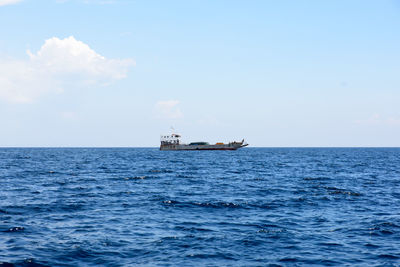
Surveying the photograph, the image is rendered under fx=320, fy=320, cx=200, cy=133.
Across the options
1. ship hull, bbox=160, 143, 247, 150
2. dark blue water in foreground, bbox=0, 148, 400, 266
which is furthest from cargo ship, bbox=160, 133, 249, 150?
dark blue water in foreground, bbox=0, 148, 400, 266

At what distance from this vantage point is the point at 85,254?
1225 centimetres

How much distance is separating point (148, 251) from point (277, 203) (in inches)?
497

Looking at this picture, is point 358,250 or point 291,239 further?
point 291,239

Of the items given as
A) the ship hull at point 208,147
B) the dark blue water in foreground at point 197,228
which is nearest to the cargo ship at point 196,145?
the ship hull at point 208,147

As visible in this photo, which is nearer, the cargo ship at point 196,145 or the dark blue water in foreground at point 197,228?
the dark blue water in foreground at point 197,228

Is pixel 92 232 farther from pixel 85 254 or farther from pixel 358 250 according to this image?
pixel 358 250

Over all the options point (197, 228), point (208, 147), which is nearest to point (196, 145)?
point (208, 147)

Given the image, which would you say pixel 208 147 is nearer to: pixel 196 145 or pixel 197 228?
pixel 196 145

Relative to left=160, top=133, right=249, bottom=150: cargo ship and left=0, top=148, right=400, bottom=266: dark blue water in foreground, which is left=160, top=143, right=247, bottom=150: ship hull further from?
left=0, top=148, right=400, bottom=266: dark blue water in foreground

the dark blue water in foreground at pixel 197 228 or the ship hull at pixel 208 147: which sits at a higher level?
the ship hull at pixel 208 147

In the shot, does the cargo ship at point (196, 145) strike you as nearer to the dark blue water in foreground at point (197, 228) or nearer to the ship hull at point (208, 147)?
the ship hull at point (208, 147)

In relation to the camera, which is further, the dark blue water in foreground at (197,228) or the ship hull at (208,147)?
the ship hull at (208,147)

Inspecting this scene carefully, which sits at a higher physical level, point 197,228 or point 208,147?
point 208,147

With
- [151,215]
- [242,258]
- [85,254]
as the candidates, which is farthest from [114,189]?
[242,258]
